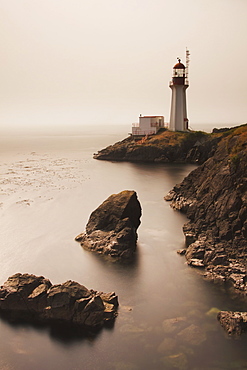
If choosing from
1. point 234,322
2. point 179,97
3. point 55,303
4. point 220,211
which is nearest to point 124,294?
point 55,303

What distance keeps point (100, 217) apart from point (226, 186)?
10252 mm

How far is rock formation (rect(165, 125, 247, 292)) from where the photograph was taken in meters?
23.6

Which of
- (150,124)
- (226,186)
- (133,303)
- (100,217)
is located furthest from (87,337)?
(150,124)

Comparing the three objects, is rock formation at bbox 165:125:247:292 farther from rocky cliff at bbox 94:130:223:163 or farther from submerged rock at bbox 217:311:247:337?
rocky cliff at bbox 94:130:223:163

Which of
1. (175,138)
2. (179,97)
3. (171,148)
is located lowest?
(171,148)

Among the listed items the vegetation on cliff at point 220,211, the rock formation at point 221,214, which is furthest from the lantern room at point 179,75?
the rock formation at point 221,214

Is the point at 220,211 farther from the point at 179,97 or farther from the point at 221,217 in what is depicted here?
the point at 179,97

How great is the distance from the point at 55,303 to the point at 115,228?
33.1ft

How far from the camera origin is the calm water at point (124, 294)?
1655 cm

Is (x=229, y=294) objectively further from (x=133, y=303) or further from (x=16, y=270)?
(x=16, y=270)

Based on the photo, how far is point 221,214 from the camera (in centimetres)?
2781

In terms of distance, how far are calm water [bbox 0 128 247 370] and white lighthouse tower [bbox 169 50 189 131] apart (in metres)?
40.1

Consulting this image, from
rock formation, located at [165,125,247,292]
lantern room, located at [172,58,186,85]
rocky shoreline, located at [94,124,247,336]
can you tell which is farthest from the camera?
lantern room, located at [172,58,186,85]

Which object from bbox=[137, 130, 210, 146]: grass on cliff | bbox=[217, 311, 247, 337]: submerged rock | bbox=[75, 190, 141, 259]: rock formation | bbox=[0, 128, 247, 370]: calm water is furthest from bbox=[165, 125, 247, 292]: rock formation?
bbox=[137, 130, 210, 146]: grass on cliff
